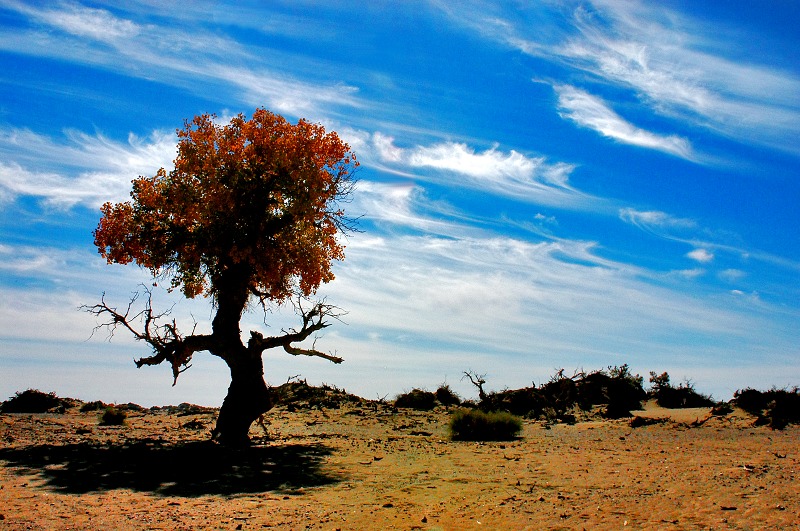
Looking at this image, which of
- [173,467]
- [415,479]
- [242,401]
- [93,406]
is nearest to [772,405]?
[415,479]

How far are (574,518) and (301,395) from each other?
77.8 feet

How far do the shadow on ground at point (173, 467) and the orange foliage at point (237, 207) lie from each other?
16.8 ft

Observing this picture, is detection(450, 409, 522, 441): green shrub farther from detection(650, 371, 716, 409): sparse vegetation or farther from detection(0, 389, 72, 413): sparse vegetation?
detection(0, 389, 72, 413): sparse vegetation

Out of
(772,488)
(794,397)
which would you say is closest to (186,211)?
(772,488)

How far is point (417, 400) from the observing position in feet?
93.7

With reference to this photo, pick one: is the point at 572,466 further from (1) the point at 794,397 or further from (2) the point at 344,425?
(2) the point at 344,425

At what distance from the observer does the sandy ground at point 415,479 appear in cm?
900

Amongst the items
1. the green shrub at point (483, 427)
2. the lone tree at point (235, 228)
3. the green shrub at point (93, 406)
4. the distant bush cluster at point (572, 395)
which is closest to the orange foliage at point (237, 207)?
the lone tree at point (235, 228)

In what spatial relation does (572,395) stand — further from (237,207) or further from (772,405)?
(237,207)

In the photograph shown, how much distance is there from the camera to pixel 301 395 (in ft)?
102

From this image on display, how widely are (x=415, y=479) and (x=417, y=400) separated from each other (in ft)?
54.1

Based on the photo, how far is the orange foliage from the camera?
1841cm

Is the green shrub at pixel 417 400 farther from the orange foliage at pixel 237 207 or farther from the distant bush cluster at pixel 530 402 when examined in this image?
the orange foliage at pixel 237 207

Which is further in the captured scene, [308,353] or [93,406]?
[93,406]
